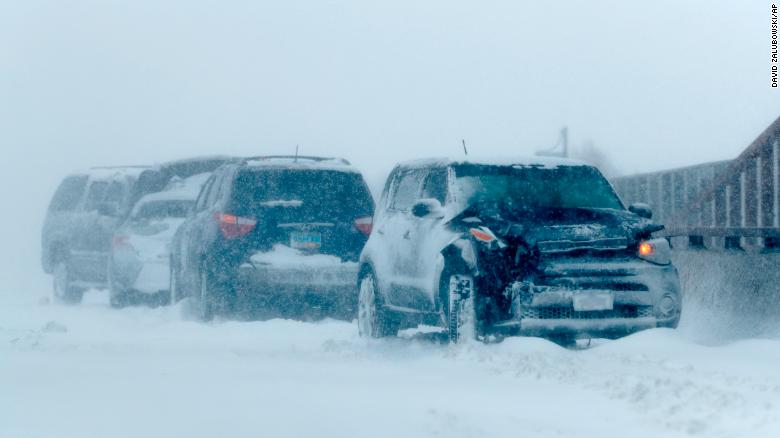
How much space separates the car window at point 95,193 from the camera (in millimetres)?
19500

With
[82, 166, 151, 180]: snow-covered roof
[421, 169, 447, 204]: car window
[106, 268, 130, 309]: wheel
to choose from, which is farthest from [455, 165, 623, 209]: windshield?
[82, 166, 151, 180]: snow-covered roof

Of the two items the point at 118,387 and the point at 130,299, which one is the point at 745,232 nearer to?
the point at 118,387

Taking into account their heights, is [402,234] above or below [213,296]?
above

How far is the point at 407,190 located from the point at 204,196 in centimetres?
334

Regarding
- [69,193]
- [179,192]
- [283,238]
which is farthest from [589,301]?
[69,193]

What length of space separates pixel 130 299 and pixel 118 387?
937cm

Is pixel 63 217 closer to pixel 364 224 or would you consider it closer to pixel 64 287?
pixel 64 287

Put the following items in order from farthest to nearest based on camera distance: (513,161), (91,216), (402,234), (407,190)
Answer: (91,216)
(407,190)
(402,234)
(513,161)

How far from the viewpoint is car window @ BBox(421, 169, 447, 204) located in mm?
11594

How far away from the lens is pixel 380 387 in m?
8.66

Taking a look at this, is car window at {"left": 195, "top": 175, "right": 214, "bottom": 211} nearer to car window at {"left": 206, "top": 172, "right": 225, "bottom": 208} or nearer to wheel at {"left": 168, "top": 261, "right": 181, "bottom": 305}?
car window at {"left": 206, "top": 172, "right": 225, "bottom": 208}

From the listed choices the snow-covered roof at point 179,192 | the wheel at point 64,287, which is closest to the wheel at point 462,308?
the snow-covered roof at point 179,192

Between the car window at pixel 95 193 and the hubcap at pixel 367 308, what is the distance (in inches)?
298

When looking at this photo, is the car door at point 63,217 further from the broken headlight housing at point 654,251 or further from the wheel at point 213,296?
the broken headlight housing at point 654,251
